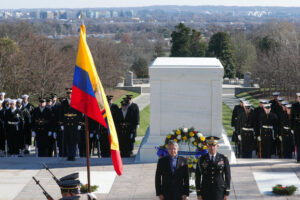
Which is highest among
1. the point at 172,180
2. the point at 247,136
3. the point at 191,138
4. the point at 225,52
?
the point at 172,180

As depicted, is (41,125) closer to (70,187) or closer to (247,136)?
(247,136)

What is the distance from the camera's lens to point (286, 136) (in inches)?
544

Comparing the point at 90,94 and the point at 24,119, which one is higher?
the point at 90,94

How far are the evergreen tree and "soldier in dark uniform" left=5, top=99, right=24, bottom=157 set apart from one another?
4010 centimetres

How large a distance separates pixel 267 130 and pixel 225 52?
39.5 m

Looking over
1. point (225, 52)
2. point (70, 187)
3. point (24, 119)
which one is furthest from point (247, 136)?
point (225, 52)

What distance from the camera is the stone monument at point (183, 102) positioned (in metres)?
12.5

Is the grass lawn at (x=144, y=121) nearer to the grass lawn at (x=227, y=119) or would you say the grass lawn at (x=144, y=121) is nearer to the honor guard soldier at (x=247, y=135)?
the grass lawn at (x=227, y=119)

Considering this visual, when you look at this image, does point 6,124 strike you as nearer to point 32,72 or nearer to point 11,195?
point 11,195

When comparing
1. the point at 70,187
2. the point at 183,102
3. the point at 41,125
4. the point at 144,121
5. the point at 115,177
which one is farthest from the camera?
the point at 144,121

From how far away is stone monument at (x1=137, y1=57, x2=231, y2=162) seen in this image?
41.0ft

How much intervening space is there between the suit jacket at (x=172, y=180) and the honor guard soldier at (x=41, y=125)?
20.6 ft

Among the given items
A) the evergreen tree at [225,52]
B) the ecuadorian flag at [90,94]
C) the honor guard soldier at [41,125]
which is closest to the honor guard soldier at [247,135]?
the honor guard soldier at [41,125]

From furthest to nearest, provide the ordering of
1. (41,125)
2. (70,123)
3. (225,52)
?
(225,52) → (41,125) → (70,123)
